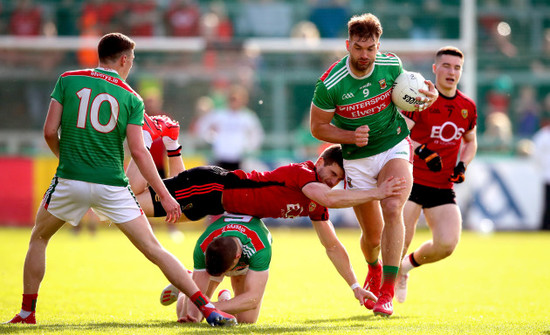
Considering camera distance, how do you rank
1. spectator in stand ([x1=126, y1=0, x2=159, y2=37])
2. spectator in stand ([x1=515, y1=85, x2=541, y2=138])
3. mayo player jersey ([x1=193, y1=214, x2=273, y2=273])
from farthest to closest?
spectator in stand ([x1=515, y1=85, x2=541, y2=138]) → spectator in stand ([x1=126, y1=0, x2=159, y2=37]) → mayo player jersey ([x1=193, y1=214, x2=273, y2=273])

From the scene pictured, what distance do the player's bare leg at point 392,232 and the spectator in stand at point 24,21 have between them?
1497 cm

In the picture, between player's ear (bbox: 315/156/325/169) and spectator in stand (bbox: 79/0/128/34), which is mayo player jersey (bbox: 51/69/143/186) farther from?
spectator in stand (bbox: 79/0/128/34)

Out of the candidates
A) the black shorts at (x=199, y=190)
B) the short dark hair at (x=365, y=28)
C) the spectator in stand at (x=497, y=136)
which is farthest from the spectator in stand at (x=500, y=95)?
the black shorts at (x=199, y=190)

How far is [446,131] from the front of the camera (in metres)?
8.79

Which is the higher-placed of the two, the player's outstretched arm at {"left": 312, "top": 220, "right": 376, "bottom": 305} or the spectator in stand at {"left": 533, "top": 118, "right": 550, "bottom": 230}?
the player's outstretched arm at {"left": 312, "top": 220, "right": 376, "bottom": 305}

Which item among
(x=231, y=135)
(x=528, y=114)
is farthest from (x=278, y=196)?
(x=528, y=114)

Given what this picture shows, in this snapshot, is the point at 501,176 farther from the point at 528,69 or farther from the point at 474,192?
the point at 528,69

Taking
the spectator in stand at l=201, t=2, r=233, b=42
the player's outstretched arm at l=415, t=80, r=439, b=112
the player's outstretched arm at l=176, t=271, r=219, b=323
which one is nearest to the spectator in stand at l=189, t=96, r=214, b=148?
the spectator in stand at l=201, t=2, r=233, b=42

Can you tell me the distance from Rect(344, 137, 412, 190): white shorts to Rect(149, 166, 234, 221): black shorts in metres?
1.15

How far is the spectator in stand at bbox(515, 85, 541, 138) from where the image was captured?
20.2 metres

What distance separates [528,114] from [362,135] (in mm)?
13991

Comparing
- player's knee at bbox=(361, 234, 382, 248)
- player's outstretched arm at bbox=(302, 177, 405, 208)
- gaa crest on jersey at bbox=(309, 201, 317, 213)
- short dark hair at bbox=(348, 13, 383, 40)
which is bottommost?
player's knee at bbox=(361, 234, 382, 248)

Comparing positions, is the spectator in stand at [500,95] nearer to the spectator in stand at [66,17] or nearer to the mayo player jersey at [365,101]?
the spectator in stand at [66,17]

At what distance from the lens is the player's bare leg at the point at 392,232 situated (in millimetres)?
7426
